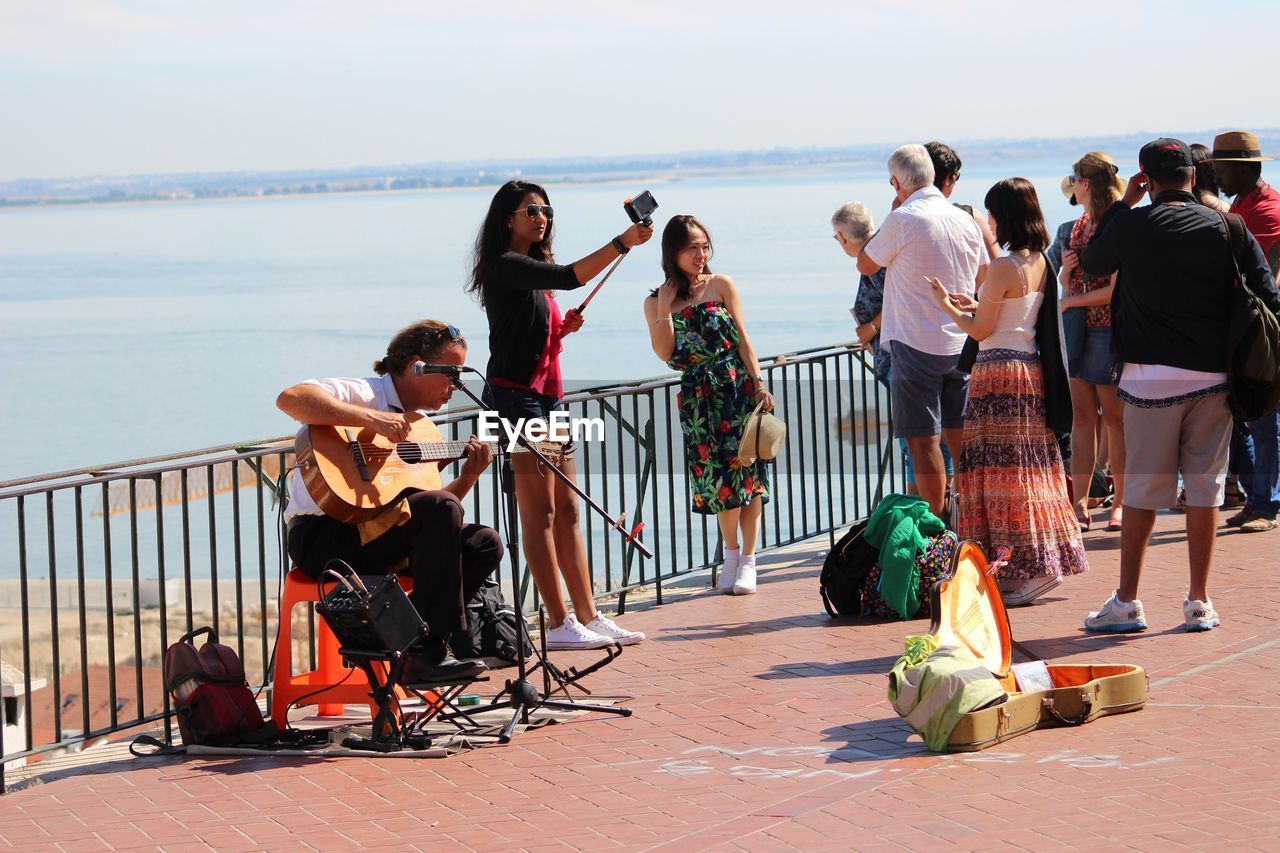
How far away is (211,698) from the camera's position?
623cm

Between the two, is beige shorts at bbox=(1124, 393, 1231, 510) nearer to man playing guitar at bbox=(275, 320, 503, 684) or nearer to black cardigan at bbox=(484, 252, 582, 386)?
black cardigan at bbox=(484, 252, 582, 386)

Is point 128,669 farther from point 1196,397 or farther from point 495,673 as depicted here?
point 1196,397

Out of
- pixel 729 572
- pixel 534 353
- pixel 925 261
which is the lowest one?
pixel 729 572

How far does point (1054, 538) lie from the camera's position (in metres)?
7.88

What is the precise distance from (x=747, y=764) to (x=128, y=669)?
50.4 feet

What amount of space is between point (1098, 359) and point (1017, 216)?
85.2 inches

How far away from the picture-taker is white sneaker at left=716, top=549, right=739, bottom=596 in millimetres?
8867

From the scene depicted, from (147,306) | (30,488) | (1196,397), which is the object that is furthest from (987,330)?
(147,306)

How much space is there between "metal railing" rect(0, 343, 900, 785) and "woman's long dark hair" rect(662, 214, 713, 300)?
0.71m

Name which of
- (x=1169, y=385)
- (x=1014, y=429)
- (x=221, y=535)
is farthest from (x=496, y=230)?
(x=221, y=535)

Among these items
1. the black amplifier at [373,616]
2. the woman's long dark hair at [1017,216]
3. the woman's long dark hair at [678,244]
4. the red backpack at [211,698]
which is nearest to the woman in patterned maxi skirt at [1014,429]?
the woman's long dark hair at [1017,216]

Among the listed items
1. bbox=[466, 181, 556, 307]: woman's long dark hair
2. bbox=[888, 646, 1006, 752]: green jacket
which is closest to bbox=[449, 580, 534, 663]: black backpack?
bbox=[466, 181, 556, 307]: woman's long dark hair

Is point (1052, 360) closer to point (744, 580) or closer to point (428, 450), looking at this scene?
point (744, 580)

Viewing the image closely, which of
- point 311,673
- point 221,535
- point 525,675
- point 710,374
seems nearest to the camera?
point 525,675
